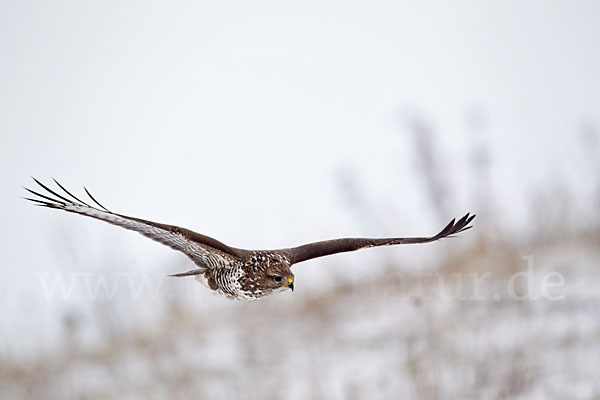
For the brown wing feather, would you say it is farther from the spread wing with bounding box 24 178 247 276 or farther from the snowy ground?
the snowy ground

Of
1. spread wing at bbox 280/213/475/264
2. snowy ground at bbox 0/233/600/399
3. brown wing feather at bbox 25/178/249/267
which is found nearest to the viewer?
brown wing feather at bbox 25/178/249/267

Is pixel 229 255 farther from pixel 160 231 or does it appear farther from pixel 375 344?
pixel 375 344

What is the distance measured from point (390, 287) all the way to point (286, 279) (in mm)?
5166

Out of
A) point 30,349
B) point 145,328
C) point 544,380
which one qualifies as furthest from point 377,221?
point 30,349

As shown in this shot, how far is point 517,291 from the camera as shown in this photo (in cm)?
762

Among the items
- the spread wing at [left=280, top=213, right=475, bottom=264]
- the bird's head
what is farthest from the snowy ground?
the bird's head

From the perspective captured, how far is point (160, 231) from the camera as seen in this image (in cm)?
295

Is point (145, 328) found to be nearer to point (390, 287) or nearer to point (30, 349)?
point (30, 349)

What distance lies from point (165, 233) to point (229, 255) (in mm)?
345

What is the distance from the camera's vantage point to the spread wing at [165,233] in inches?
108

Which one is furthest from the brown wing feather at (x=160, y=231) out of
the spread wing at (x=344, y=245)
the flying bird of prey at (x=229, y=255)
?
the spread wing at (x=344, y=245)

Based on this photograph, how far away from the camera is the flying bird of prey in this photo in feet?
9.31

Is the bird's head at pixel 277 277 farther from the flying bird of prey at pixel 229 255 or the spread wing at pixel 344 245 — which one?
the spread wing at pixel 344 245

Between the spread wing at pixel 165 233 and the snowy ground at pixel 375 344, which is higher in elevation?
the spread wing at pixel 165 233
